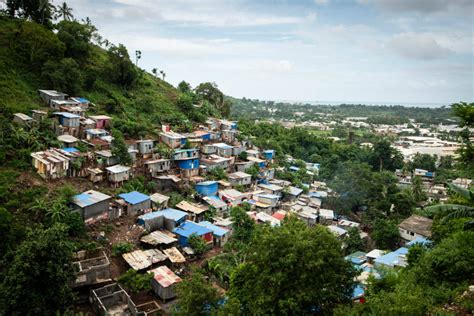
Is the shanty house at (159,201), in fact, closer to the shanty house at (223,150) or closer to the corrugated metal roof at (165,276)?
the corrugated metal roof at (165,276)

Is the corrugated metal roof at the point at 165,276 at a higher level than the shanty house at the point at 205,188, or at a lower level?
lower

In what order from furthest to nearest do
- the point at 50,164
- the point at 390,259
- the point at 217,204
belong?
the point at 217,204, the point at 390,259, the point at 50,164

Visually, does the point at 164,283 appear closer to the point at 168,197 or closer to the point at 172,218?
the point at 172,218

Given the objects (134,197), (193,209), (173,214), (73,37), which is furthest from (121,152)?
(73,37)

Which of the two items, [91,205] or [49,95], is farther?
[49,95]

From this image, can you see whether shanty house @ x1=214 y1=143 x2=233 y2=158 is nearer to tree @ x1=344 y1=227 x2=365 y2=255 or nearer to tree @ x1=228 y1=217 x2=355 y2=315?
tree @ x1=344 y1=227 x2=365 y2=255

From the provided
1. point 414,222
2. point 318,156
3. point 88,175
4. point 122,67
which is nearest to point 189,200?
point 88,175

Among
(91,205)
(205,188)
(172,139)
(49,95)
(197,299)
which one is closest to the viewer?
(197,299)

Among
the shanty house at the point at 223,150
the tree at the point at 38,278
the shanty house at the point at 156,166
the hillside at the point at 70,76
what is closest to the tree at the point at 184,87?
the hillside at the point at 70,76

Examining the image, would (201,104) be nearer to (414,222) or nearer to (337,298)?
(414,222)
